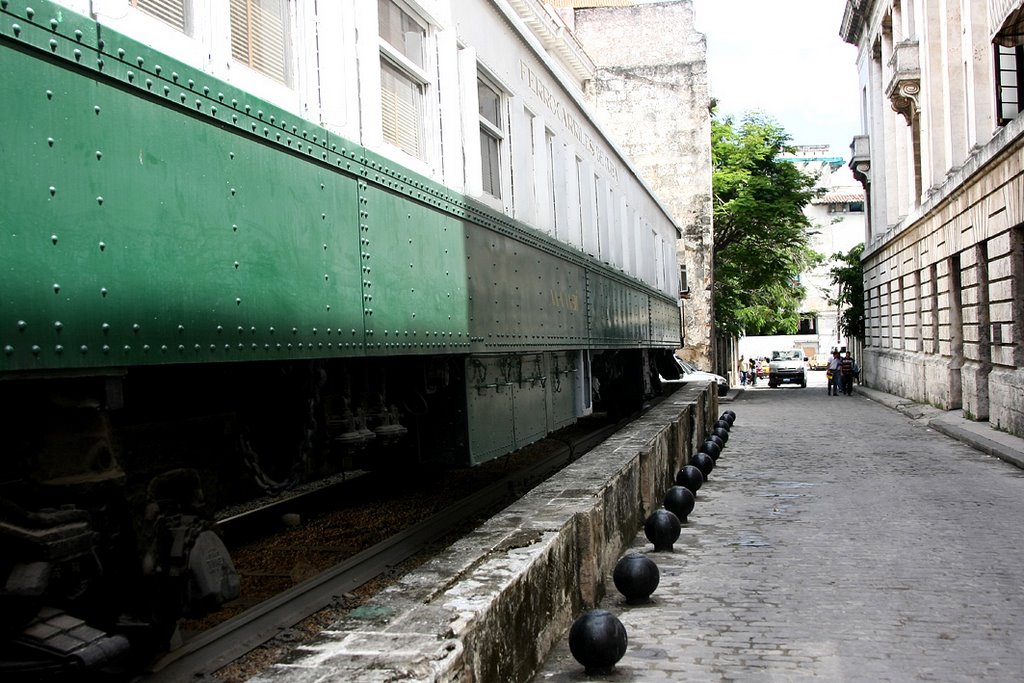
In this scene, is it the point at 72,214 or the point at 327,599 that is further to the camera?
the point at 327,599

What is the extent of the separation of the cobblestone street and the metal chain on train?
57.2 inches

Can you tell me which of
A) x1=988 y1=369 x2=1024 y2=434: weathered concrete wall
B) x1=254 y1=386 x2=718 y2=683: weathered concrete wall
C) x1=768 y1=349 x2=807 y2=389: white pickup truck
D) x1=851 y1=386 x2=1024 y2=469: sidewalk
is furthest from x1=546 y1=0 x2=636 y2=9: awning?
x1=254 y1=386 x2=718 y2=683: weathered concrete wall

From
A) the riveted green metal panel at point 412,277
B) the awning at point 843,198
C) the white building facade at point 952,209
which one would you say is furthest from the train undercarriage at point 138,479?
the awning at point 843,198

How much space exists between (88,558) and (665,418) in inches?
350

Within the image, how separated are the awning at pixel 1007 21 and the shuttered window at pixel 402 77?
1100 cm

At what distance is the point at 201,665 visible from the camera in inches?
171

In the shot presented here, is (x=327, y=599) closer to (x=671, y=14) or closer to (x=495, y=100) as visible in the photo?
(x=495, y=100)

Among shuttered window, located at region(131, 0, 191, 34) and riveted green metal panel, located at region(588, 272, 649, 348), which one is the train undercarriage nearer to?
shuttered window, located at region(131, 0, 191, 34)

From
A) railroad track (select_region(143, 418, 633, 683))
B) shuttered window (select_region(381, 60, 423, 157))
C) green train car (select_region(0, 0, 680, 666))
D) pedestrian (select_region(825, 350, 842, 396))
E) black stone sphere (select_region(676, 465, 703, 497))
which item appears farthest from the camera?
pedestrian (select_region(825, 350, 842, 396))

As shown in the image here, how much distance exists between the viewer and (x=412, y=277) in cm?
547

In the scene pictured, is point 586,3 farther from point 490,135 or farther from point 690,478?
point 490,135

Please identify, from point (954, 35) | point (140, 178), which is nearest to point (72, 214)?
point (140, 178)

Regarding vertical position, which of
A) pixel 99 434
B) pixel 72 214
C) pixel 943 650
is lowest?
pixel 943 650

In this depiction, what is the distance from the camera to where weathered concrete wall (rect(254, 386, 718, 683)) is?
3098 mm
